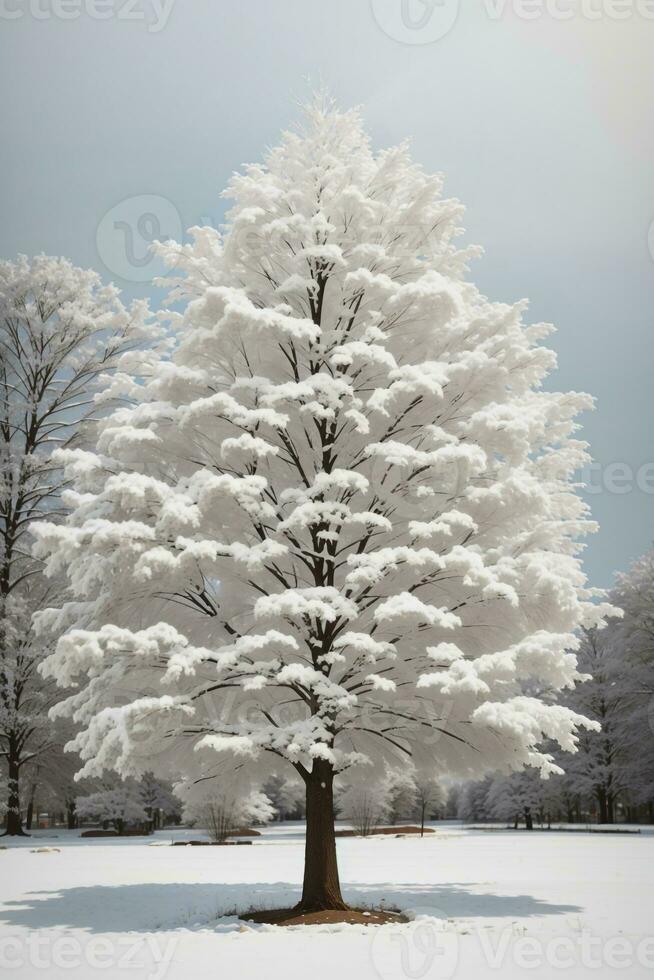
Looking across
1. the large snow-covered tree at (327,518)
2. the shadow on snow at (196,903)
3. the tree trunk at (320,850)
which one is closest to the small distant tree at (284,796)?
the shadow on snow at (196,903)

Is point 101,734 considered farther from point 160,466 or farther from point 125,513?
point 160,466

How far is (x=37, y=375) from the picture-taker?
1073 inches

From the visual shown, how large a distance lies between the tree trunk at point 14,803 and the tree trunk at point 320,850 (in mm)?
19349

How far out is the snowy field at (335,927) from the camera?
8.12m

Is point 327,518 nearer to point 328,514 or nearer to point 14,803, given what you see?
point 328,514

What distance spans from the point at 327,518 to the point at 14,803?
2348 centimetres

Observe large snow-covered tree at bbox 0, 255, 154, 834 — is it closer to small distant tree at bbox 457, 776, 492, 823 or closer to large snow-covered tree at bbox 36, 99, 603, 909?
large snow-covered tree at bbox 36, 99, 603, 909

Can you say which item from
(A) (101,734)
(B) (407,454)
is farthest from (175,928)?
(B) (407,454)

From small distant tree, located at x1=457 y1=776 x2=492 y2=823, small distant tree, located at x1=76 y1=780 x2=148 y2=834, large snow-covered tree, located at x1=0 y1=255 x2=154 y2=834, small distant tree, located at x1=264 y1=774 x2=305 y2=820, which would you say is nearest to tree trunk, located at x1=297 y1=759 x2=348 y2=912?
large snow-covered tree, located at x1=0 y1=255 x2=154 y2=834

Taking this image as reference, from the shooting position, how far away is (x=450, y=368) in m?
11.5

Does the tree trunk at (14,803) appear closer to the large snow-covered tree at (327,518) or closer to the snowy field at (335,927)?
the snowy field at (335,927)

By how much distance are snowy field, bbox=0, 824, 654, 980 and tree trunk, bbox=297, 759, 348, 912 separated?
1.04 metres

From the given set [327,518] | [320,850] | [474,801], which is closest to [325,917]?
[320,850]

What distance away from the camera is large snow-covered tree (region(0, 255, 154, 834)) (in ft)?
86.2
